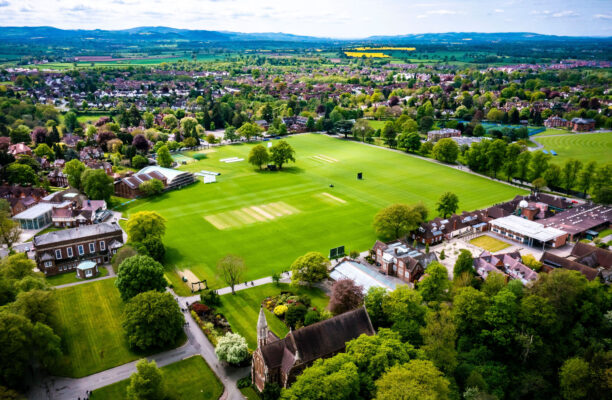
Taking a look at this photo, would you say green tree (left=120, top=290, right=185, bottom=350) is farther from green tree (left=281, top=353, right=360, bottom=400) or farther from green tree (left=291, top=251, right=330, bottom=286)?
green tree (left=281, top=353, right=360, bottom=400)

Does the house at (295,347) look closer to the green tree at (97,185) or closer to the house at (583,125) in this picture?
the green tree at (97,185)

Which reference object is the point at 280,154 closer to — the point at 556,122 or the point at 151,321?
the point at 151,321

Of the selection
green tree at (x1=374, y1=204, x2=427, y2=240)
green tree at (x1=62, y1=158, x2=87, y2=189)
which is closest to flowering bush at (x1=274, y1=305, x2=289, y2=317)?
green tree at (x1=374, y1=204, x2=427, y2=240)

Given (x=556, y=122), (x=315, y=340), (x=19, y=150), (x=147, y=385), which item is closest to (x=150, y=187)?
(x=19, y=150)

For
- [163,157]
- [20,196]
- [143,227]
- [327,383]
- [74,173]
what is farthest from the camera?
[163,157]

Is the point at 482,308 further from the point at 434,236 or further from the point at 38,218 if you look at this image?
the point at 38,218

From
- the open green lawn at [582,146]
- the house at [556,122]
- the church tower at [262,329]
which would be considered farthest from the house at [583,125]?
the church tower at [262,329]
